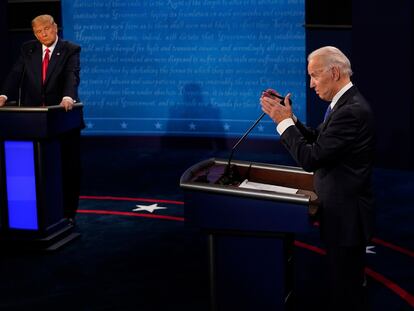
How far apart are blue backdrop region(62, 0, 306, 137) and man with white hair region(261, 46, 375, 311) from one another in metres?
5.59

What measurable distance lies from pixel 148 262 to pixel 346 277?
84.3 inches

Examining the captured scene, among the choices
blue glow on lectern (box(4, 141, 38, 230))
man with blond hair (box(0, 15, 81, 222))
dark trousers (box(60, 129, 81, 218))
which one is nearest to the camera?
blue glow on lectern (box(4, 141, 38, 230))

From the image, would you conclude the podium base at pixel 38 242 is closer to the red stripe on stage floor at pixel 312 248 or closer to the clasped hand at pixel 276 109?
the red stripe on stage floor at pixel 312 248

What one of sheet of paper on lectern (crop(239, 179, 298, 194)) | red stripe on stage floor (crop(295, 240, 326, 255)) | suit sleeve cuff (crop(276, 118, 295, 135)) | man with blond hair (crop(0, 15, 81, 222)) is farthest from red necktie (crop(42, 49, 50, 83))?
suit sleeve cuff (crop(276, 118, 295, 135))

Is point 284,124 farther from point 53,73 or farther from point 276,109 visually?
point 53,73

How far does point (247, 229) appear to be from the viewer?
3.06 m

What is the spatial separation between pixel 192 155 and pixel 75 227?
3237 millimetres

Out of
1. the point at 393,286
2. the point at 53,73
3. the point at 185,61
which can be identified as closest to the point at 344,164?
the point at 393,286

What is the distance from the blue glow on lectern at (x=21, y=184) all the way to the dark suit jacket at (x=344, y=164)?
2.64m

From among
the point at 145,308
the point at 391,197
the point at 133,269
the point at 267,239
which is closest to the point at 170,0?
the point at 391,197

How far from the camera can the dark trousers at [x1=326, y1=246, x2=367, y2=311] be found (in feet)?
9.81

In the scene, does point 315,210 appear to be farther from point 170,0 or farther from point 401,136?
point 170,0

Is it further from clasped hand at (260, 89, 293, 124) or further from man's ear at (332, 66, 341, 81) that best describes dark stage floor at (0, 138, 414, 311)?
man's ear at (332, 66, 341, 81)

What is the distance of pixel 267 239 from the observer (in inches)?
124
